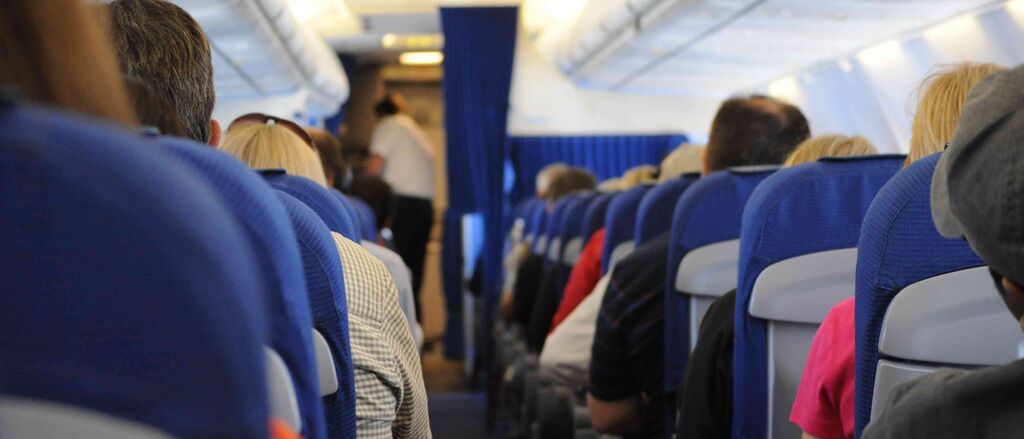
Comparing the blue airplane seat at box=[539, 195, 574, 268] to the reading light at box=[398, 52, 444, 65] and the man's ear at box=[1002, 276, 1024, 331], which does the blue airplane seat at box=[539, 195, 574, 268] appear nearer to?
the man's ear at box=[1002, 276, 1024, 331]

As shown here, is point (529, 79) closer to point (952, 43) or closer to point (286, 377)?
point (952, 43)

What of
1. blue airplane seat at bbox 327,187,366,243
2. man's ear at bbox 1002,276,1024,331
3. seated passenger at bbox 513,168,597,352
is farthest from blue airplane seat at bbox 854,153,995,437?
seated passenger at bbox 513,168,597,352

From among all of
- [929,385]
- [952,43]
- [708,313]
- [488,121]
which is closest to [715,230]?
[708,313]

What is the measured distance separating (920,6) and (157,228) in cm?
501

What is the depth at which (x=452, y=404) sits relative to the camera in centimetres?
854

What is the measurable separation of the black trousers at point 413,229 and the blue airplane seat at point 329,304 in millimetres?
8230

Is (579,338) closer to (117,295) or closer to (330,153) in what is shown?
(330,153)

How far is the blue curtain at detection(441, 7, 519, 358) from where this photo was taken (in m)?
9.63

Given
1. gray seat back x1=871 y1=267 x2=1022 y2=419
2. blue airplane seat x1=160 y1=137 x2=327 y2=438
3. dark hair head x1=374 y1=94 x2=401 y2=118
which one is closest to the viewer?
blue airplane seat x1=160 y1=137 x2=327 y2=438

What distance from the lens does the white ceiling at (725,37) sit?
18.3ft

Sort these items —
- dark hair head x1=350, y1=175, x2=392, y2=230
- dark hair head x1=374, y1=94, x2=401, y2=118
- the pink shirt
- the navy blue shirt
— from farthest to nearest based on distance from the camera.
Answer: dark hair head x1=374, y1=94, x2=401, y2=118 < dark hair head x1=350, y1=175, x2=392, y2=230 < the navy blue shirt < the pink shirt

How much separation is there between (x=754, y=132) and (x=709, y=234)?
479 millimetres

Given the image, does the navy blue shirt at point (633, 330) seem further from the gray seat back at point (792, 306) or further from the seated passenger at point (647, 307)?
the gray seat back at point (792, 306)

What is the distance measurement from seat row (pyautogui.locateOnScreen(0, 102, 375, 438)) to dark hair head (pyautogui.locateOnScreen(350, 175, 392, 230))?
7268mm
